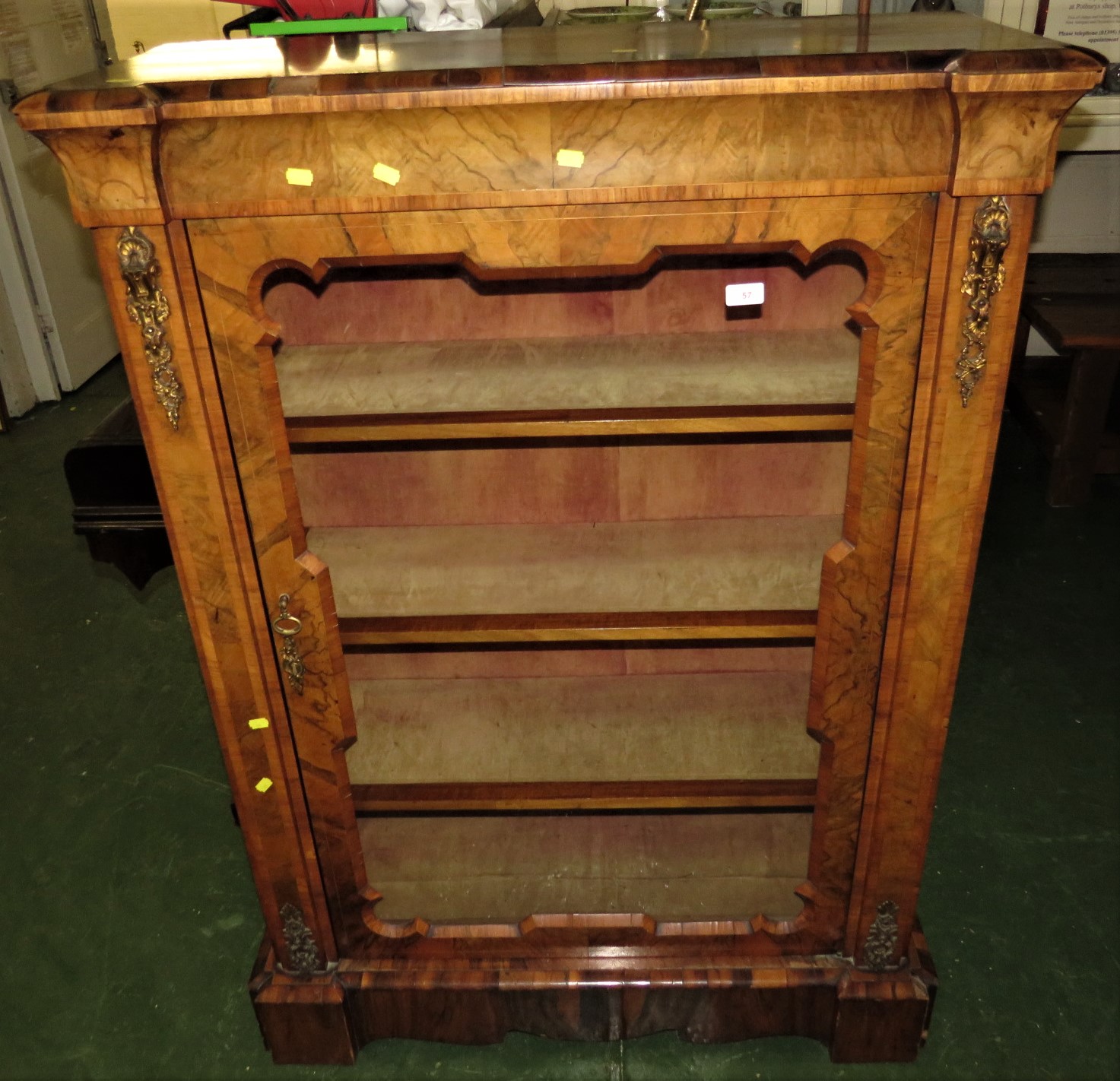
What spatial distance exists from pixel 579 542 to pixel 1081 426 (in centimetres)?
243

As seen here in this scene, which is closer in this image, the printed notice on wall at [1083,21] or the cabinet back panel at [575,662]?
the cabinet back panel at [575,662]

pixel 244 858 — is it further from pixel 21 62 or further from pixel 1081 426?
pixel 21 62

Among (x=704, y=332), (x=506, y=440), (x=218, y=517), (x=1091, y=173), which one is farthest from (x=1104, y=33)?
(x=218, y=517)

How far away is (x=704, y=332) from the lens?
1850 mm

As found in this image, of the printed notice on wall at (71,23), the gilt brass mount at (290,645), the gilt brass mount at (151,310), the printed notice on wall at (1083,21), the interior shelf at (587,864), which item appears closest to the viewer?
the gilt brass mount at (151,310)

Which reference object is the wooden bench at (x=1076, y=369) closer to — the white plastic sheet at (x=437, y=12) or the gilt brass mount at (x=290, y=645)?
the white plastic sheet at (x=437, y=12)

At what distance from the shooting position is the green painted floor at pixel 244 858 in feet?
6.63

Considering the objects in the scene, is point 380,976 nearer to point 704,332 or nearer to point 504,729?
point 504,729

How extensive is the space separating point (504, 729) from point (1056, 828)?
1.38 meters

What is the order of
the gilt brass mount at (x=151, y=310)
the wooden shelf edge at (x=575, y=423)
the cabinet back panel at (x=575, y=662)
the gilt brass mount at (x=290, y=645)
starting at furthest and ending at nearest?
1. the cabinet back panel at (x=575, y=662)
2. the gilt brass mount at (x=290, y=645)
3. the wooden shelf edge at (x=575, y=423)
4. the gilt brass mount at (x=151, y=310)

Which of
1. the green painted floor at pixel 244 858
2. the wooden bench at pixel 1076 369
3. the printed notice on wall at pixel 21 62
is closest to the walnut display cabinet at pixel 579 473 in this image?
the green painted floor at pixel 244 858

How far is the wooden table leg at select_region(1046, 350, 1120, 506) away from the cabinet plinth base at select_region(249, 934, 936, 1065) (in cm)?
227

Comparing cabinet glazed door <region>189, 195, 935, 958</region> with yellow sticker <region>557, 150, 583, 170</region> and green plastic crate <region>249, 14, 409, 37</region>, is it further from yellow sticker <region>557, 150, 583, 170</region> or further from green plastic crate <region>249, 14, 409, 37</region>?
green plastic crate <region>249, 14, 409, 37</region>

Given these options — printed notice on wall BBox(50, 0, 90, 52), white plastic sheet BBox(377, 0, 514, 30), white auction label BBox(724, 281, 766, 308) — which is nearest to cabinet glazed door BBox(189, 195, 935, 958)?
white auction label BBox(724, 281, 766, 308)
